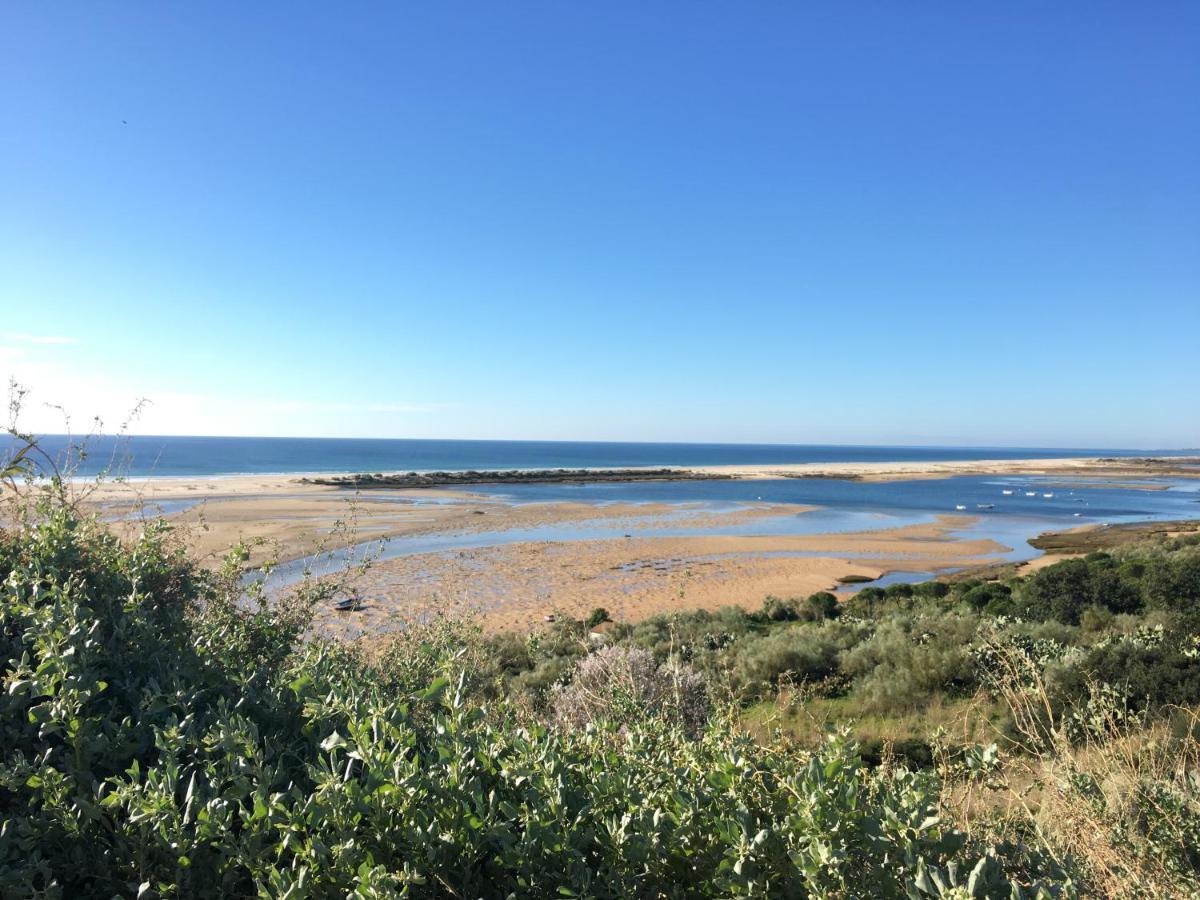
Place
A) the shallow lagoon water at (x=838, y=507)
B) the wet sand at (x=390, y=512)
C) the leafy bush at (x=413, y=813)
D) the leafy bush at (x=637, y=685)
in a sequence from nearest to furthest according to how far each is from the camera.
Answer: the leafy bush at (x=413, y=813) → the leafy bush at (x=637, y=685) → the shallow lagoon water at (x=838, y=507) → the wet sand at (x=390, y=512)

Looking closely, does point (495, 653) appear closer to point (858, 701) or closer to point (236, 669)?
point (858, 701)

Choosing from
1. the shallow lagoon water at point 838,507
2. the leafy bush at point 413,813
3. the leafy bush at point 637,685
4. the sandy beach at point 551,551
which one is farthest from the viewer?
the shallow lagoon water at point 838,507

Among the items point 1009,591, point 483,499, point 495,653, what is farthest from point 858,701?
point 483,499

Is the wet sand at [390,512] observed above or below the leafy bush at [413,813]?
below

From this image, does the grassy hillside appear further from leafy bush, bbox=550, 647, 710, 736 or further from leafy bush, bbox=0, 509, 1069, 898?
leafy bush, bbox=550, 647, 710, 736

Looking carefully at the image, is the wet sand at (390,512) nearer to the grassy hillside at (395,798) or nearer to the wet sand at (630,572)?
the wet sand at (630,572)

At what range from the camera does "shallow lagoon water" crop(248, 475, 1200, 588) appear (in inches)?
1173

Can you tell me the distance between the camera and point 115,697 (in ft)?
7.41

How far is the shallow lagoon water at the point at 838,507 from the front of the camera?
29.8 m

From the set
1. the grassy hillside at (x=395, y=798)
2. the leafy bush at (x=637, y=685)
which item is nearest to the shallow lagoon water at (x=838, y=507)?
the leafy bush at (x=637, y=685)

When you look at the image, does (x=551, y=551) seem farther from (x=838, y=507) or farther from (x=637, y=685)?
(x=838, y=507)

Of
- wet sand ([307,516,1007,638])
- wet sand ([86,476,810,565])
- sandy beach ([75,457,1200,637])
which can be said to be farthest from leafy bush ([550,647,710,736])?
wet sand ([86,476,810,565])

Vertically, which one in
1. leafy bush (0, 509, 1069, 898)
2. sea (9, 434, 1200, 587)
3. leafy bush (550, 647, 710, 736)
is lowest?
sea (9, 434, 1200, 587)

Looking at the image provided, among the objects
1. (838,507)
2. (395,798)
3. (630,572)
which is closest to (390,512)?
(630,572)
